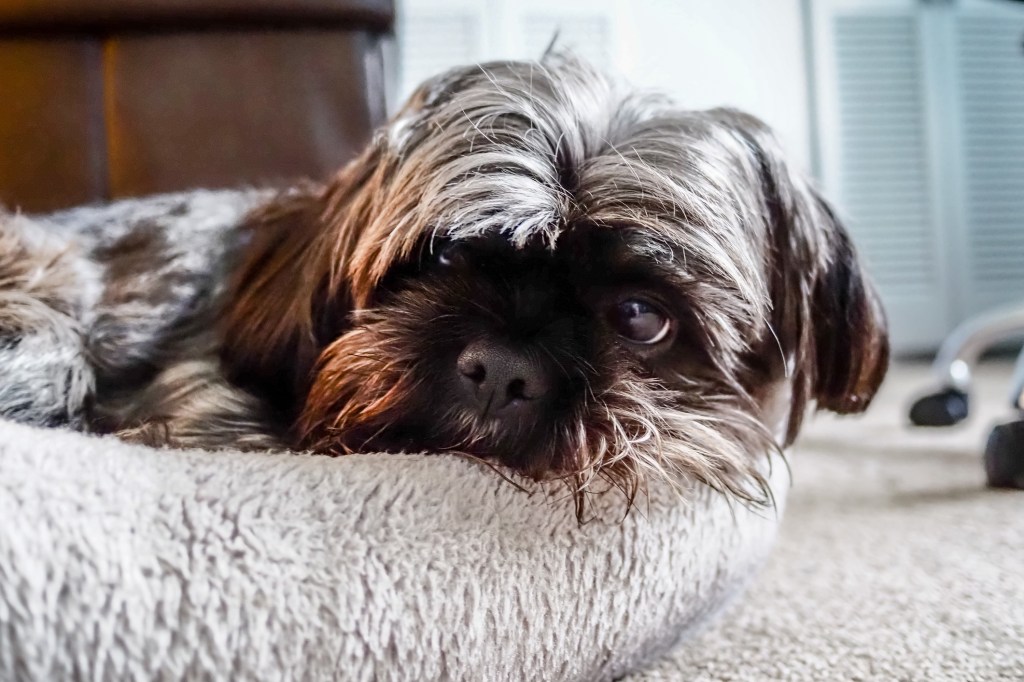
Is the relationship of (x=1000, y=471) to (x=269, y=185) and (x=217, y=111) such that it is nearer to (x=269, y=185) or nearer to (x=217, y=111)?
(x=269, y=185)

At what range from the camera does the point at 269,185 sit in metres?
1.93

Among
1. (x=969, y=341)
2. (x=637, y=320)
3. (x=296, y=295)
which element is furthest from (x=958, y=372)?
(x=296, y=295)

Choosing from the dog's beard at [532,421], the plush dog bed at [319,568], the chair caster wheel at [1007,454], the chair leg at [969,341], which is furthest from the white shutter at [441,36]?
the plush dog bed at [319,568]

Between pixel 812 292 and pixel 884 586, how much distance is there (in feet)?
1.65

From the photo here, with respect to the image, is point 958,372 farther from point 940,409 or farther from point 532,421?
point 532,421

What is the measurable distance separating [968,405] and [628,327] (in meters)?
1.77

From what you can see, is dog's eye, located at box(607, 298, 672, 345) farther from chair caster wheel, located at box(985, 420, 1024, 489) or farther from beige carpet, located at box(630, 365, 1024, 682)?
chair caster wheel, located at box(985, 420, 1024, 489)

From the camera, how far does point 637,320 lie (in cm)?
116

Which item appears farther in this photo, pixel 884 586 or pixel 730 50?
pixel 730 50

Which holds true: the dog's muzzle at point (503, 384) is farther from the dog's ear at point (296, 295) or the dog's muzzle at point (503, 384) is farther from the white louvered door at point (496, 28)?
the white louvered door at point (496, 28)

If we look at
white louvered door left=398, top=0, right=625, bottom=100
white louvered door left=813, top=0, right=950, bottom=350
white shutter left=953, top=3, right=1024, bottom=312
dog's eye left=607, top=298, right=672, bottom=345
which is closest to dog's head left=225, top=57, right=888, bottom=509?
dog's eye left=607, top=298, right=672, bottom=345

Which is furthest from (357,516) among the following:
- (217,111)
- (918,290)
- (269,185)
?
(918,290)

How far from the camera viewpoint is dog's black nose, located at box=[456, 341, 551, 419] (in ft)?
3.29

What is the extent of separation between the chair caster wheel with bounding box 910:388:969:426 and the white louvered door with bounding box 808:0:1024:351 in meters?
1.95
